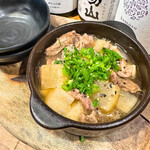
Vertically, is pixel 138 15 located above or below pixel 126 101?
above

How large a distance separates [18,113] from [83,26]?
3.77 ft

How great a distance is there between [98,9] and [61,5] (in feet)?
1.83

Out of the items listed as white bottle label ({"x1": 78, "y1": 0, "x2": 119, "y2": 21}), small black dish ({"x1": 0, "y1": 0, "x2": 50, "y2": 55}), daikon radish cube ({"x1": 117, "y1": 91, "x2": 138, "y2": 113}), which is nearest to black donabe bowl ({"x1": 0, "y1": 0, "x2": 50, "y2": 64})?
small black dish ({"x1": 0, "y1": 0, "x2": 50, "y2": 55})

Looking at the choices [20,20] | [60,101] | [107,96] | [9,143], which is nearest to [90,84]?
[107,96]

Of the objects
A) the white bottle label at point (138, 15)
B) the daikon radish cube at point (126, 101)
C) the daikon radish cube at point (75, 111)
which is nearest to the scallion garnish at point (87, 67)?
the daikon radish cube at point (75, 111)

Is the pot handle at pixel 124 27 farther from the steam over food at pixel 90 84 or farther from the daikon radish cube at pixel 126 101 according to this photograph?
the daikon radish cube at pixel 126 101

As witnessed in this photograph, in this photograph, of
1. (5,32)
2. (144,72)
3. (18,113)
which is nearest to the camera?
(144,72)

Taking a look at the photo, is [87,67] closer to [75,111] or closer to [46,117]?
[75,111]

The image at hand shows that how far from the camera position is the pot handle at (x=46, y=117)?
1.29 m

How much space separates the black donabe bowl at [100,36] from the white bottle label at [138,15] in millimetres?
336

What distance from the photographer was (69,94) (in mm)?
1534

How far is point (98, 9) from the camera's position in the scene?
235 cm

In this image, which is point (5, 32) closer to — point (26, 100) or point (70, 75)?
point (26, 100)

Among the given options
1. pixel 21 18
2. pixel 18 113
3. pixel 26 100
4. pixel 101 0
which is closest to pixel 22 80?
pixel 26 100
